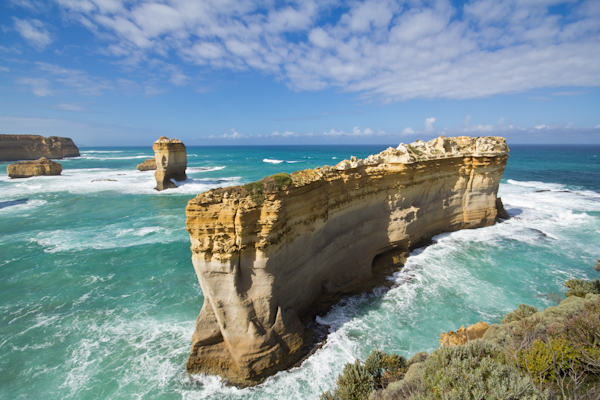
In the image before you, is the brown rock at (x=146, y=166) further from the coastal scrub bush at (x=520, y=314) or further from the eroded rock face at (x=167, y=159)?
the coastal scrub bush at (x=520, y=314)

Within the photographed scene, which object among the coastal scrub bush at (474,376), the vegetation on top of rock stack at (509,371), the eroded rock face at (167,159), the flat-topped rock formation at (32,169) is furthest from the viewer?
the flat-topped rock formation at (32,169)

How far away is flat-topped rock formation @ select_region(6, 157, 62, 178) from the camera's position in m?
44.9

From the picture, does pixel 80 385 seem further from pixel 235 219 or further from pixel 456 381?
pixel 456 381

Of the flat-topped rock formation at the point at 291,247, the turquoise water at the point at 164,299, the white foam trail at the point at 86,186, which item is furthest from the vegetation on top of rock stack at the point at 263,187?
the white foam trail at the point at 86,186

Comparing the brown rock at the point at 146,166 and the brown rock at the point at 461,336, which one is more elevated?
the brown rock at the point at 146,166

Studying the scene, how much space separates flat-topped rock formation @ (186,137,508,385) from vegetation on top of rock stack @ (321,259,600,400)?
9.95 ft

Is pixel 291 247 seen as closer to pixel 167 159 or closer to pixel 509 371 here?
pixel 509 371

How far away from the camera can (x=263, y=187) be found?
8.71 meters

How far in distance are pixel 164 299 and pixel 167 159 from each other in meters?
29.2

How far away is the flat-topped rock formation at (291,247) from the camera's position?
8406mm

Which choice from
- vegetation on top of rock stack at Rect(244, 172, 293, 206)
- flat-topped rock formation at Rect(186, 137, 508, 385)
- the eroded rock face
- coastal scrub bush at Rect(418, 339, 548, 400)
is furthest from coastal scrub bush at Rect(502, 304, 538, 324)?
the eroded rock face

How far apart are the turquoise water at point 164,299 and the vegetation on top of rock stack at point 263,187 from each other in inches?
227

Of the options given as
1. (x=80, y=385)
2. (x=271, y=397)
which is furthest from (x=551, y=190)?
(x=80, y=385)

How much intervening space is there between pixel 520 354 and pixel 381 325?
200 inches
